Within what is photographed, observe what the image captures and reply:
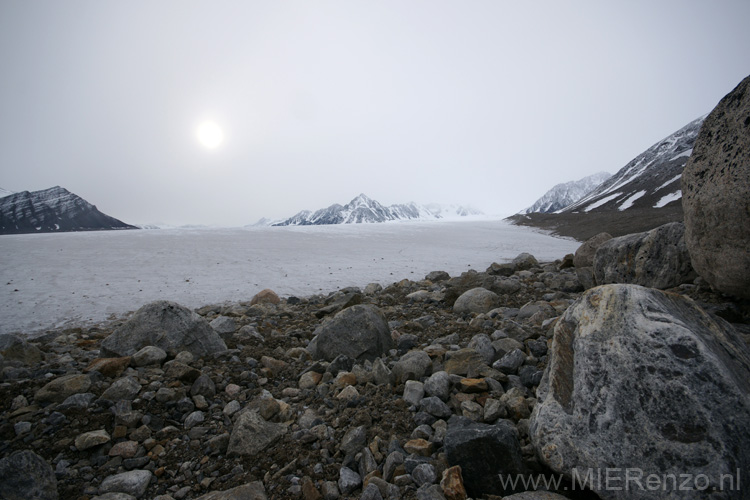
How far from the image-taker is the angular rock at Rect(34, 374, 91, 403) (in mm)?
3869

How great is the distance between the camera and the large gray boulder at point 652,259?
6.22 m

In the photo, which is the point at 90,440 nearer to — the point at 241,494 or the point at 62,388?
the point at 62,388

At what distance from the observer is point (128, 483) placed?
2895mm

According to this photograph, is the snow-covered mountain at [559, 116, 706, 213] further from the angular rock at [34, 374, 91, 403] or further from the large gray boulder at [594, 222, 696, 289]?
the angular rock at [34, 374, 91, 403]

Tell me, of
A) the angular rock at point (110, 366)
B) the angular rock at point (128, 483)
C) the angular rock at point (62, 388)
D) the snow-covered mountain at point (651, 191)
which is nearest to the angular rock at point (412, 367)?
the angular rock at point (128, 483)

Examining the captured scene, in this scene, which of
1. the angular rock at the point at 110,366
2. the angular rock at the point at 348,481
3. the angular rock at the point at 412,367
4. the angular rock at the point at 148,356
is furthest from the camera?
the angular rock at the point at 148,356

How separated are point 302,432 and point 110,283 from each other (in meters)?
13.4

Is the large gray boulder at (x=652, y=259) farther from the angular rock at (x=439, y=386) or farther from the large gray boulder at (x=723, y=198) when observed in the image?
the angular rock at (x=439, y=386)

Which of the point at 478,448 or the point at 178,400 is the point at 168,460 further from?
the point at 478,448

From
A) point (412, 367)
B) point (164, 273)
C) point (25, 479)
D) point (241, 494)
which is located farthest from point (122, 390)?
Result: point (164, 273)

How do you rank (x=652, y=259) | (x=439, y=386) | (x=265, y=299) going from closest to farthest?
(x=439, y=386), (x=652, y=259), (x=265, y=299)

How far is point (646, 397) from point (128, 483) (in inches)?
174

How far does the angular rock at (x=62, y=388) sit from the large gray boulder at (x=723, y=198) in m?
9.03

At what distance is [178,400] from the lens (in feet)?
13.2
